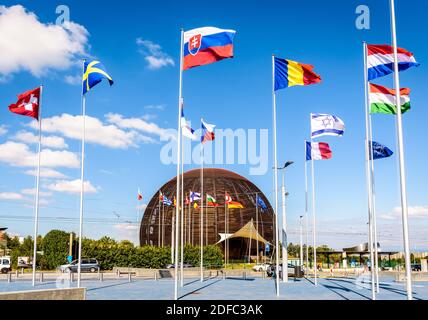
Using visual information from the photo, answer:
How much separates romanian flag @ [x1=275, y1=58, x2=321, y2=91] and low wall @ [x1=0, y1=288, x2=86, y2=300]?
46.2ft

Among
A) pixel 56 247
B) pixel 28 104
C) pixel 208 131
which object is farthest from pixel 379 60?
pixel 56 247

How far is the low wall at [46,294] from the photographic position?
15062 mm

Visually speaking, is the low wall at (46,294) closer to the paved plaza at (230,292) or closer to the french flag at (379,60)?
the paved plaza at (230,292)

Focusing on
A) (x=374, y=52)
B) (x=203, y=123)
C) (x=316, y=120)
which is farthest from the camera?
(x=203, y=123)

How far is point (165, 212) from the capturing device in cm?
10575

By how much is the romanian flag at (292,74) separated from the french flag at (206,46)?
15.7 feet

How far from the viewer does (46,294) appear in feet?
54.3

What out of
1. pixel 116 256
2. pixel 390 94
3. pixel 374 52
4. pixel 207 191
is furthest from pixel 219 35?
pixel 207 191

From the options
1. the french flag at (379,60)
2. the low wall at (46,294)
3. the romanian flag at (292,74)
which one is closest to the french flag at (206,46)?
the romanian flag at (292,74)

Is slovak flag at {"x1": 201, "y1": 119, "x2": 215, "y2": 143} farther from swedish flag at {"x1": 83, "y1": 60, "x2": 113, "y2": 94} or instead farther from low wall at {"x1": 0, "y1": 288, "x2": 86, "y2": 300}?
low wall at {"x1": 0, "y1": 288, "x2": 86, "y2": 300}

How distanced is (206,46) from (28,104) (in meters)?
14.4
